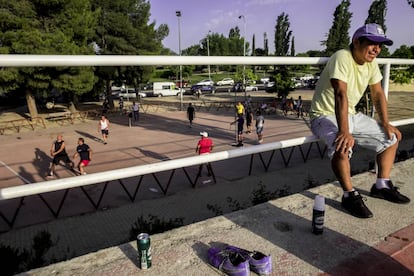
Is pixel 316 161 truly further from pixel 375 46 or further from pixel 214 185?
pixel 375 46

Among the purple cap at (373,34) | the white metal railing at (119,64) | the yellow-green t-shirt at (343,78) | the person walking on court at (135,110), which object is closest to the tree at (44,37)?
the person walking on court at (135,110)

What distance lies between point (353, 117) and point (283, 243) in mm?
1201

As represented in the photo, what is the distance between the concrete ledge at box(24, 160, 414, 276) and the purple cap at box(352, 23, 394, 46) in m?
1.15

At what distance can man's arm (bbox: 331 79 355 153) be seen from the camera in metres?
2.15

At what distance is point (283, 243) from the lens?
6.19 ft

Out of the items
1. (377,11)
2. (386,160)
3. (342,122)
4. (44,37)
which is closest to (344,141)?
(342,122)

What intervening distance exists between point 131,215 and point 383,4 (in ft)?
144

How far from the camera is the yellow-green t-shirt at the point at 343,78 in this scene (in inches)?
90.0

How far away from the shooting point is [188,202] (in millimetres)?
7688

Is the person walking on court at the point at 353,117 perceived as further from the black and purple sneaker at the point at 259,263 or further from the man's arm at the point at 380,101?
the black and purple sneaker at the point at 259,263

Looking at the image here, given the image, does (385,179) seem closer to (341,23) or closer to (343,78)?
(343,78)

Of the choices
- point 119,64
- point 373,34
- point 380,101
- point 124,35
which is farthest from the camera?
point 124,35

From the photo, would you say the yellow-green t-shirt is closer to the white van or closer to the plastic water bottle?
the plastic water bottle

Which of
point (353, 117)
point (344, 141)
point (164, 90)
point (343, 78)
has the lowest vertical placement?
point (164, 90)
